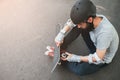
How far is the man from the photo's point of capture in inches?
54.2

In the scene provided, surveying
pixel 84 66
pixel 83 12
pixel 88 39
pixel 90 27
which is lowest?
pixel 84 66

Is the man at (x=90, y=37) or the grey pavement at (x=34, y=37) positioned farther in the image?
the grey pavement at (x=34, y=37)

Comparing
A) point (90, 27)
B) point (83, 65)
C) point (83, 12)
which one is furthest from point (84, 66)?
point (83, 12)

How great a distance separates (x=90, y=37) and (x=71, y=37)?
0.69 ft

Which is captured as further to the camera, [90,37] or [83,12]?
[90,37]

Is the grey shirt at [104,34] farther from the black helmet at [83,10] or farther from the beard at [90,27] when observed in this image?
the black helmet at [83,10]

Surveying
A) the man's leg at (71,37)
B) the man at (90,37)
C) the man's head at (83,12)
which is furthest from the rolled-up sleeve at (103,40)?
the man's leg at (71,37)

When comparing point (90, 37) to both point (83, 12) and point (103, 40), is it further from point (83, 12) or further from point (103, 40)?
point (83, 12)

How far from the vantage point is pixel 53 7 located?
225 cm

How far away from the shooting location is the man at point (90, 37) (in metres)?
1.38

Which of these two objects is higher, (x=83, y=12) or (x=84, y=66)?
(x=83, y=12)

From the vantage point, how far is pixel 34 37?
198cm

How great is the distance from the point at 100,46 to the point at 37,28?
78 centimetres

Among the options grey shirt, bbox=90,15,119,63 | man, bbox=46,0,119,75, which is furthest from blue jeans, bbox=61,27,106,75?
grey shirt, bbox=90,15,119,63
